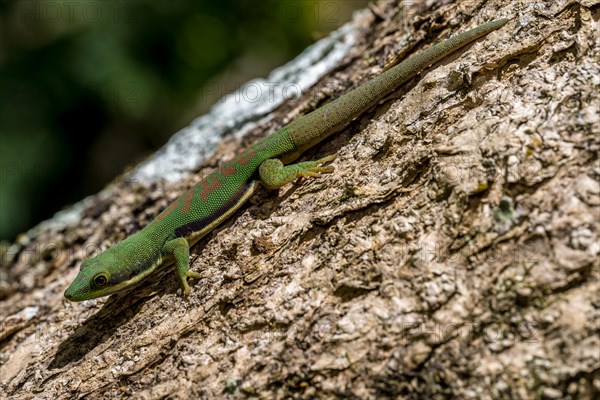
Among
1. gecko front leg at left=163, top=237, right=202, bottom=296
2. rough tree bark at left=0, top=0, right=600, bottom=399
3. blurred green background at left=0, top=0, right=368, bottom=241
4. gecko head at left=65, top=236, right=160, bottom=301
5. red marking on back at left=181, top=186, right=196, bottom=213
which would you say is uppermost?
blurred green background at left=0, top=0, right=368, bottom=241

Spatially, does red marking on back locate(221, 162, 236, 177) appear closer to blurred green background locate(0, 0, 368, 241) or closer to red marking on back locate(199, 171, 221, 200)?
red marking on back locate(199, 171, 221, 200)

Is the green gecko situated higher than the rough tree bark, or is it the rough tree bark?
the green gecko

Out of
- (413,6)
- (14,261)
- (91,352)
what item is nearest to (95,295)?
(91,352)

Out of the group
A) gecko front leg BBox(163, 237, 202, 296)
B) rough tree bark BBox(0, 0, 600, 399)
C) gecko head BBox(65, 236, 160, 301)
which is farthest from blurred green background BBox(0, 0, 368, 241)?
rough tree bark BBox(0, 0, 600, 399)

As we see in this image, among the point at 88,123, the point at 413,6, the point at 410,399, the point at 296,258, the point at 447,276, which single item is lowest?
the point at 410,399

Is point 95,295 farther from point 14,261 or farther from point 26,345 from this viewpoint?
point 14,261

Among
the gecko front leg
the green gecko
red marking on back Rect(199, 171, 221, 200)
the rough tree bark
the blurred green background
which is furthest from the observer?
the blurred green background

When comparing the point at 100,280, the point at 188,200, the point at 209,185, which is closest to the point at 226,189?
the point at 209,185
